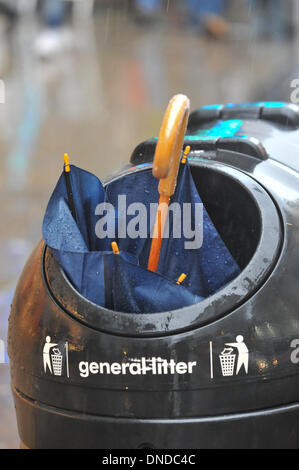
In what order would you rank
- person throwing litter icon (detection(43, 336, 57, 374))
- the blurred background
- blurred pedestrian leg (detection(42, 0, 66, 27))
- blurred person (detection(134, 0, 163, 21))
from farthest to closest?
blurred person (detection(134, 0, 163, 21)) < blurred pedestrian leg (detection(42, 0, 66, 27)) < the blurred background < person throwing litter icon (detection(43, 336, 57, 374))

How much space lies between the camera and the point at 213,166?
1940 mm

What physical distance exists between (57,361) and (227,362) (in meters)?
0.38

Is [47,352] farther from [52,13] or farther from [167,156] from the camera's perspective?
[52,13]

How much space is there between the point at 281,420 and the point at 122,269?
1.58ft

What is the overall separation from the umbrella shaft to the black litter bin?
24cm

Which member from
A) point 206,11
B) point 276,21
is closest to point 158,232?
point 276,21

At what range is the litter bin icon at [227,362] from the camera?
158cm

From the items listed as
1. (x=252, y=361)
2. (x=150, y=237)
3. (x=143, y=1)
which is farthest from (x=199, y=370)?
(x=143, y=1)

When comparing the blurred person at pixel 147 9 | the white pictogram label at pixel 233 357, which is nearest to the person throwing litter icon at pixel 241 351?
the white pictogram label at pixel 233 357

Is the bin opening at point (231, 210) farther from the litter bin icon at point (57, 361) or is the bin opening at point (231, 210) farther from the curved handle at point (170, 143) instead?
the litter bin icon at point (57, 361)

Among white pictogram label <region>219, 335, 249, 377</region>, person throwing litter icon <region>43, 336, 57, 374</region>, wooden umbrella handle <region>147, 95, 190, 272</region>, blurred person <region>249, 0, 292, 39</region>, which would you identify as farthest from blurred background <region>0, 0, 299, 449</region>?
white pictogram label <region>219, 335, 249, 377</region>

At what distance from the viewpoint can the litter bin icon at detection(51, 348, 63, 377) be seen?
5.41 feet

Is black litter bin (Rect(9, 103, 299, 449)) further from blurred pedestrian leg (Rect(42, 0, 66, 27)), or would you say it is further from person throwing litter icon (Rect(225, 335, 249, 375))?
blurred pedestrian leg (Rect(42, 0, 66, 27))

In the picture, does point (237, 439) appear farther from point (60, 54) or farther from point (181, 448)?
point (60, 54)
